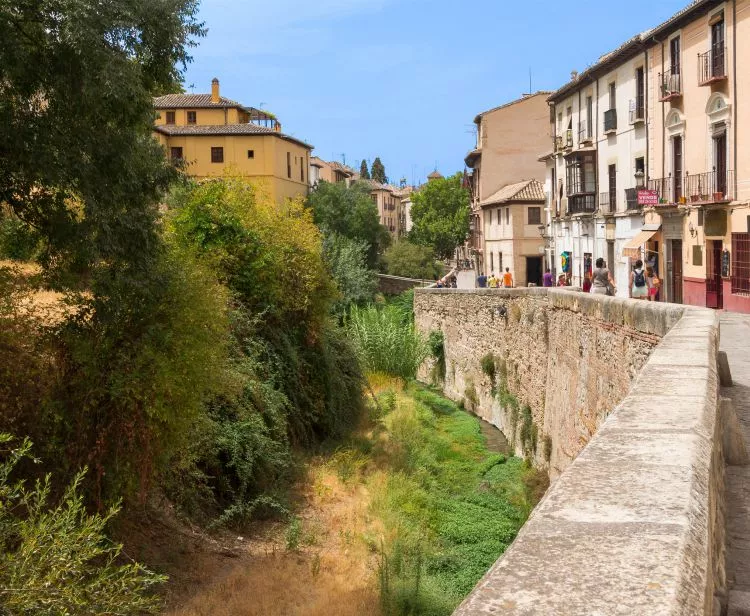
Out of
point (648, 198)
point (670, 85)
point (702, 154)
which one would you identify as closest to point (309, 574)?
point (702, 154)

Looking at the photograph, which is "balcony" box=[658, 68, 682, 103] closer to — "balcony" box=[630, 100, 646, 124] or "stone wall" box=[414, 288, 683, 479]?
"balcony" box=[630, 100, 646, 124]

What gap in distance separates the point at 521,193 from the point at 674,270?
21.2 m

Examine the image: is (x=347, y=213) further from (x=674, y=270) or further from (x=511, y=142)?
(x=674, y=270)

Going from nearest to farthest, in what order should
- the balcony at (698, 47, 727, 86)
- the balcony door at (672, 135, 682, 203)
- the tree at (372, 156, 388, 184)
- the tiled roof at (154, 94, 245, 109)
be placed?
the balcony at (698, 47, 727, 86) < the balcony door at (672, 135, 682, 203) < the tiled roof at (154, 94, 245, 109) < the tree at (372, 156, 388, 184)

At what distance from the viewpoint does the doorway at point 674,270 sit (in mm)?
25672

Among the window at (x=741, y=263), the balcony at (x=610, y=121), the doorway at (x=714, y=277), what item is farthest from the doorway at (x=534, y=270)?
the window at (x=741, y=263)

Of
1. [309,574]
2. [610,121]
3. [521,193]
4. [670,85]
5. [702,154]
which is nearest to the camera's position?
[309,574]

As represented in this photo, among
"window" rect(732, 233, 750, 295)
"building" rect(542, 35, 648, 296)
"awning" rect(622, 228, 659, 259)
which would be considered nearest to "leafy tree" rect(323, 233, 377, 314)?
"building" rect(542, 35, 648, 296)

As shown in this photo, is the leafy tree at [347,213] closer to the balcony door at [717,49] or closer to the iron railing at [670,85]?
the iron railing at [670,85]

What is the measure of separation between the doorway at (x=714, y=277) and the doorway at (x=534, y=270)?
24063 mm

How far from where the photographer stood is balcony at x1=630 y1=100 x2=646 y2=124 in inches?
1080

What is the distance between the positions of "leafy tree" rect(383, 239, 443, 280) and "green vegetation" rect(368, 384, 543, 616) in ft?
131

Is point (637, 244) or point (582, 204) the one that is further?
point (582, 204)

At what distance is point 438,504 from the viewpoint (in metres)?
16.9
